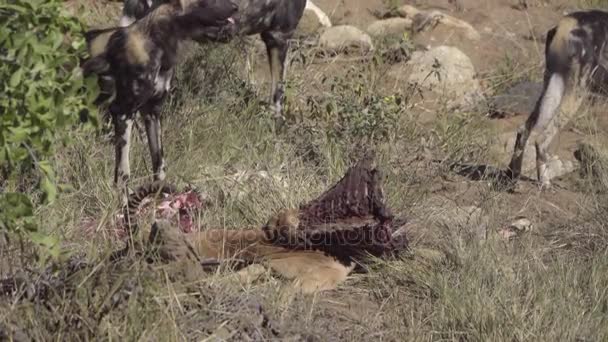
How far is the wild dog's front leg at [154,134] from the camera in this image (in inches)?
264

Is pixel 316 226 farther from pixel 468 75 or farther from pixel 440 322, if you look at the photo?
pixel 468 75

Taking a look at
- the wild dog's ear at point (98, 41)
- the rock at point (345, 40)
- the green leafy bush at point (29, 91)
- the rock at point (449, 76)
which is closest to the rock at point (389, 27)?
the rock at point (345, 40)

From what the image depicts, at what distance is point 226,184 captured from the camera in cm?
637

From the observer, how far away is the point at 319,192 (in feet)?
20.7

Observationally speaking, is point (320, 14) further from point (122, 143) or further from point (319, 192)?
point (319, 192)

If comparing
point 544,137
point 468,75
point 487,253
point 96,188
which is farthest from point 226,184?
point 468,75

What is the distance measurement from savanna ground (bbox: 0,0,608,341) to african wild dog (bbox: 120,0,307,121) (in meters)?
0.14

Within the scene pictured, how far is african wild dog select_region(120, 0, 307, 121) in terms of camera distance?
8367 millimetres

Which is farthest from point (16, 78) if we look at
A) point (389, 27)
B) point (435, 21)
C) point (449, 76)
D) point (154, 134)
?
point (435, 21)

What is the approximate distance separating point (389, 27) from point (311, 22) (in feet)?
2.68

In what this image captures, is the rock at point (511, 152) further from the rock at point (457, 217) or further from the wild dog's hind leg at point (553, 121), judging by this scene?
the rock at point (457, 217)

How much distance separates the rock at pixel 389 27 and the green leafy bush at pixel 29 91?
702 centimetres

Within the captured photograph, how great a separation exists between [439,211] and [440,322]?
1.42 m

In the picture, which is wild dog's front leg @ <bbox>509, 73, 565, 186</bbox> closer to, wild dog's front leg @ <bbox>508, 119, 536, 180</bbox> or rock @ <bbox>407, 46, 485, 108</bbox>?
wild dog's front leg @ <bbox>508, 119, 536, 180</bbox>
